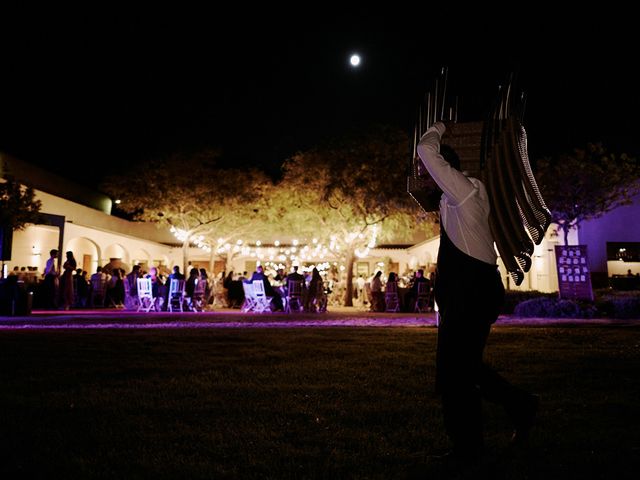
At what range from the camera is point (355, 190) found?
22000 mm

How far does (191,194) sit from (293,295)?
11489mm

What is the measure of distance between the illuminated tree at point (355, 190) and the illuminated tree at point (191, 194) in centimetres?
385

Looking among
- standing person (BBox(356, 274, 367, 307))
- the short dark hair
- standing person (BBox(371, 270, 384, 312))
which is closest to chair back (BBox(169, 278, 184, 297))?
standing person (BBox(371, 270, 384, 312))

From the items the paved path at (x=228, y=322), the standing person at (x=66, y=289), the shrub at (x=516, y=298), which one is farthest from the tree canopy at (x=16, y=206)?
the shrub at (x=516, y=298)

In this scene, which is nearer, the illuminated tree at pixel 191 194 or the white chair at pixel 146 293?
the white chair at pixel 146 293

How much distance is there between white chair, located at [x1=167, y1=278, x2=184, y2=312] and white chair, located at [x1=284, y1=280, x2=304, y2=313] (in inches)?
131

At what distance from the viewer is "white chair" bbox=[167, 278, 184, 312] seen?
16.9 metres

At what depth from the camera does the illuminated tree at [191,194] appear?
87.2 feet

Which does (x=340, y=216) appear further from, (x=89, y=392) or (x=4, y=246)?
(x=89, y=392)

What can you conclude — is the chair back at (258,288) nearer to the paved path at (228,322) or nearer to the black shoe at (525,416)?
the paved path at (228,322)

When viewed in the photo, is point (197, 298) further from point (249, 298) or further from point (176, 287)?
point (249, 298)

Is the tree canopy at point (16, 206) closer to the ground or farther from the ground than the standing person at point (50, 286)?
farther from the ground

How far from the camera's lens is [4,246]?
1334 centimetres

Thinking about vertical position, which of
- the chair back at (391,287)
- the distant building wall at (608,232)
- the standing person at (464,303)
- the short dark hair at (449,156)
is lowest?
the standing person at (464,303)
